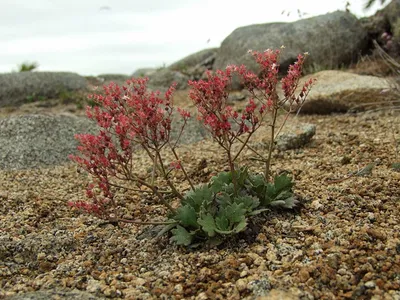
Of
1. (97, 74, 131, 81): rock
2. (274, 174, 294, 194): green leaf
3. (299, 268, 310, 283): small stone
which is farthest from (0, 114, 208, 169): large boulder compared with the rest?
(97, 74, 131, 81): rock

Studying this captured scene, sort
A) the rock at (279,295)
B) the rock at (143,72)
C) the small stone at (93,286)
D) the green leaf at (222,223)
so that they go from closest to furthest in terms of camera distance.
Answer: the rock at (279,295), the small stone at (93,286), the green leaf at (222,223), the rock at (143,72)

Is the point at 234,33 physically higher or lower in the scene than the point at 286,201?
higher

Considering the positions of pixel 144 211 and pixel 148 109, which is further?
pixel 144 211

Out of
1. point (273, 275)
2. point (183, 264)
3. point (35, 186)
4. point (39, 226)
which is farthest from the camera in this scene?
point (35, 186)

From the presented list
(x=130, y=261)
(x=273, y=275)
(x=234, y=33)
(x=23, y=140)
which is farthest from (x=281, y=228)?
(x=234, y=33)

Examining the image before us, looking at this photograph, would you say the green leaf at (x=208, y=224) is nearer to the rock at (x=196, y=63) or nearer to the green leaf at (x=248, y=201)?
the green leaf at (x=248, y=201)

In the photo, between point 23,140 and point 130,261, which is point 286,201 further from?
point 23,140

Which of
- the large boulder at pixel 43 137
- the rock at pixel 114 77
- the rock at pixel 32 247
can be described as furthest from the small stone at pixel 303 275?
the rock at pixel 114 77
